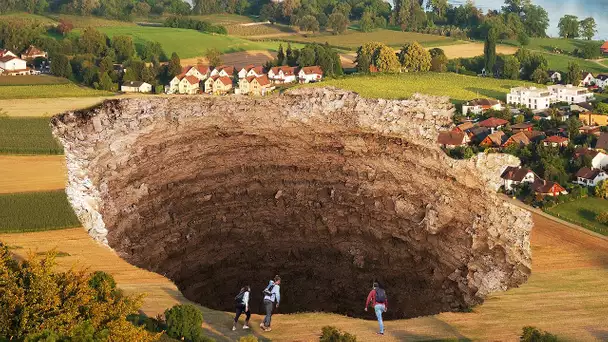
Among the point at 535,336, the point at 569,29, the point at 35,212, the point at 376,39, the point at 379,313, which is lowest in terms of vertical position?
the point at 379,313

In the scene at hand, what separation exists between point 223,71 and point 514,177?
51.3 metres

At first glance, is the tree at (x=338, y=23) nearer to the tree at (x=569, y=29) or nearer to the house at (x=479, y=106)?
the tree at (x=569, y=29)

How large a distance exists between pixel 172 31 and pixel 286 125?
7498cm

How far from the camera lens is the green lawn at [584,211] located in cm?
3984

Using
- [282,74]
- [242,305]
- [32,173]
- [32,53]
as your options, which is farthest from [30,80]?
[242,305]

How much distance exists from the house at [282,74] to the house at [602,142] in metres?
33.6

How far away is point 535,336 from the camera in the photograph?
27.0 metres

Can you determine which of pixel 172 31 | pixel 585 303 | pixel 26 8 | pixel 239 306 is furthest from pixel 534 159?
pixel 26 8

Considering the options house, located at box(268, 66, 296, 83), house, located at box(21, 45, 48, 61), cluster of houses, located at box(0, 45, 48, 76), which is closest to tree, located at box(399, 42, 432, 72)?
house, located at box(268, 66, 296, 83)

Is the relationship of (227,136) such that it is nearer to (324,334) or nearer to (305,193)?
(305,193)

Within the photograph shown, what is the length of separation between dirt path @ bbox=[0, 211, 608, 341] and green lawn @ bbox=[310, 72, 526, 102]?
35.3 meters

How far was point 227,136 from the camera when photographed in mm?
46438

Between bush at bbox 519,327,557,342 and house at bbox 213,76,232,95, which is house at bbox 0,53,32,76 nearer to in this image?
house at bbox 213,76,232,95

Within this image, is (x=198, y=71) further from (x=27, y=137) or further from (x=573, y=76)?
(x=573, y=76)
